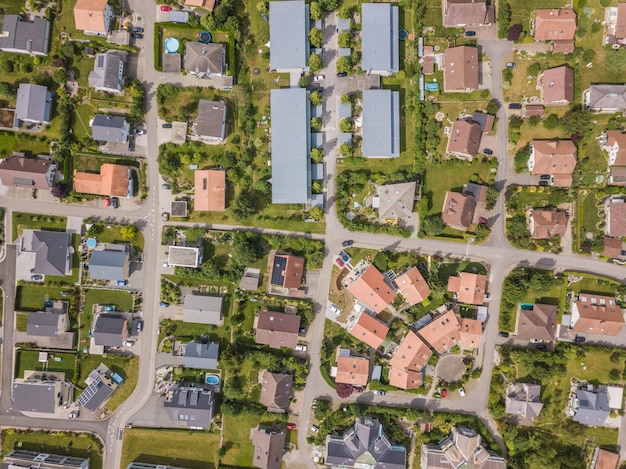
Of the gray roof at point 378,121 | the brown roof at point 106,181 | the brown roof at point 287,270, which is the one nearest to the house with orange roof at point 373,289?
the brown roof at point 287,270

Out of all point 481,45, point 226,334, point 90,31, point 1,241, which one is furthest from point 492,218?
point 1,241

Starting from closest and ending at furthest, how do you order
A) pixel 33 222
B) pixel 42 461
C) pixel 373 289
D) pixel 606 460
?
pixel 373 289
pixel 42 461
pixel 606 460
pixel 33 222

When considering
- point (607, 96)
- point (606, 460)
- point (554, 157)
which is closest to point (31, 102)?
point (554, 157)

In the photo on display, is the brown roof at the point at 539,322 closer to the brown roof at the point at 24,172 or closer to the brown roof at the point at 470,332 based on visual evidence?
the brown roof at the point at 470,332

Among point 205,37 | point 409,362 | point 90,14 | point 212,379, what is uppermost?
point 90,14

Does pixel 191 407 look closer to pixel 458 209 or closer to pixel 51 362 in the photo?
pixel 51 362

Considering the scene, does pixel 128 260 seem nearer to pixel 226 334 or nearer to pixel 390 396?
pixel 226 334
